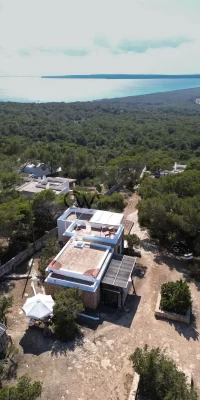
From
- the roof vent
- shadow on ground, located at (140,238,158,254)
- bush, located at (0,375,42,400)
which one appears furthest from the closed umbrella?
shadow on ground, located at (140,238,158,254)

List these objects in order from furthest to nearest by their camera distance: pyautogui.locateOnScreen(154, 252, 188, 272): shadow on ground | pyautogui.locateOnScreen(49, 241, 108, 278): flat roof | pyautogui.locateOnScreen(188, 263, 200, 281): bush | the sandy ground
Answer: pyautogui.locateOnScreen(154, 252, 188, 272): shadow on ground, pyautogui.locateOnScreen(188, 263, 200, 281): bush, pyautogui.locateOnScreen(49, 241, 108, 278): flat roof, the sandy ground

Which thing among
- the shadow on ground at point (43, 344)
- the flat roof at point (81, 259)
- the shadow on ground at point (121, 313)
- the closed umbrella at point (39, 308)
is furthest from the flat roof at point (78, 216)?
the shadow on ground at point (43, 344)

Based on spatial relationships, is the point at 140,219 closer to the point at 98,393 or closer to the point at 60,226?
the point at 60,226

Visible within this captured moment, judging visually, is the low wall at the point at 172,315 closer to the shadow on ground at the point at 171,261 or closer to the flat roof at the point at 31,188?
A: the shadow on ground at the point at 171,261

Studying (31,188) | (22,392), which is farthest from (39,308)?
(31,188)

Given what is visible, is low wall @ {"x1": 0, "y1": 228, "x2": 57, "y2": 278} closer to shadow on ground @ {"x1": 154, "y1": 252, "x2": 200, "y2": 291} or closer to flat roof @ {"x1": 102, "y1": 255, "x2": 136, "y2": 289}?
flat roof @ {"x1": 102, "y1": 255, "x2": 136, "y2": 289}

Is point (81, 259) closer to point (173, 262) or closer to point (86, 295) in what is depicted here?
point (86, 295)
